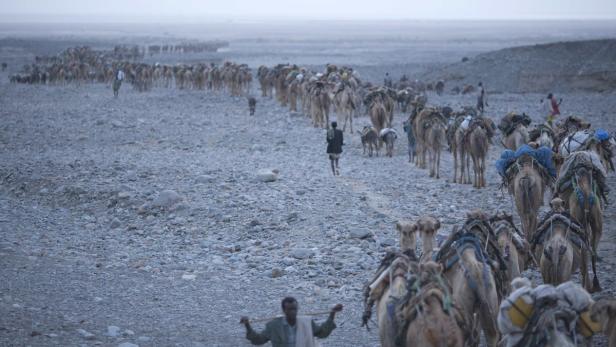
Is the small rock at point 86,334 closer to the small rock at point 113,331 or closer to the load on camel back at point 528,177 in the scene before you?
the small rock at point 113,331

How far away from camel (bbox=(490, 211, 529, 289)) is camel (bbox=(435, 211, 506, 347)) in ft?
2.11

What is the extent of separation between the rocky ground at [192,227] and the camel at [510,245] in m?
1.57

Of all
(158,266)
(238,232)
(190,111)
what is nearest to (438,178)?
(238,232)

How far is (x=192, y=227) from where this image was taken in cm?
1248

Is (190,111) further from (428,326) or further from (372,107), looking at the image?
(428,326)

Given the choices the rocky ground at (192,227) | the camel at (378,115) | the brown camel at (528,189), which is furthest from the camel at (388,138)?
the brown camel at (528,189)

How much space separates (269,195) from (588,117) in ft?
47.9

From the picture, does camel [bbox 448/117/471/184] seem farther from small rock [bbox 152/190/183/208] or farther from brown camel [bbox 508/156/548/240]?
small rock [bbox 152/190/183/208]

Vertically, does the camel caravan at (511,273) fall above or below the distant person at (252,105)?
above

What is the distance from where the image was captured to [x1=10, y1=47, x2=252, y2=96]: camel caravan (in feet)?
119

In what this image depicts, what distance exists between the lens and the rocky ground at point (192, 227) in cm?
883

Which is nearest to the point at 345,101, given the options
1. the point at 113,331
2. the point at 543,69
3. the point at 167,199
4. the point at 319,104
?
the point at 319,104

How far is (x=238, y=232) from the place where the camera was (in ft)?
39.7

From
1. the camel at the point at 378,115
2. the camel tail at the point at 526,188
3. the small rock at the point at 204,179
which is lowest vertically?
the small rock at the point at 204,179
